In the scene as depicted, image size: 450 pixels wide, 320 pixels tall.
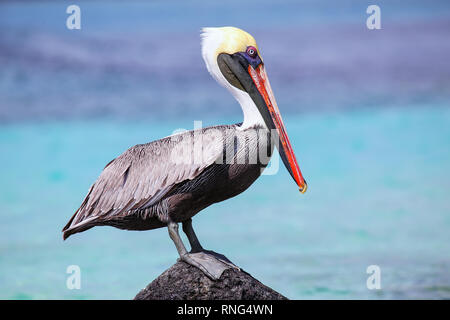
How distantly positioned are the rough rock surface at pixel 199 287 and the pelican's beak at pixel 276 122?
0.95 metres

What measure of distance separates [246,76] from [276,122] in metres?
0.49

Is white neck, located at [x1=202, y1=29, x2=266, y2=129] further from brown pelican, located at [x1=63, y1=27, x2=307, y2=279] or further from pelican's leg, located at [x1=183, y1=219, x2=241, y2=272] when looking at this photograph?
pelican's leg, located at [x1=183, y1=219, x2=241, y2=272]

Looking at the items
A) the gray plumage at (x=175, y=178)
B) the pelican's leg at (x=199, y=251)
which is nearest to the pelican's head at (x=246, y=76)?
the gray plumage at (x=175, y=178)

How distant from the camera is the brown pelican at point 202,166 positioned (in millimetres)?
5746

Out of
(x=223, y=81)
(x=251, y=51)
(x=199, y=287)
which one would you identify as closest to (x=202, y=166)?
(x=223, y=81)

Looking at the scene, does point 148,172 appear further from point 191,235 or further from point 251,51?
point 251,51

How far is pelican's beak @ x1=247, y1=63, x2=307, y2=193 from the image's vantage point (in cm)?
601

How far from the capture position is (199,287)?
583 centimetres

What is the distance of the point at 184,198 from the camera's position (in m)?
5.77
